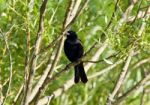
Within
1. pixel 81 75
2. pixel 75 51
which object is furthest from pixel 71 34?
pixel 81 75

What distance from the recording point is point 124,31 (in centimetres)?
347

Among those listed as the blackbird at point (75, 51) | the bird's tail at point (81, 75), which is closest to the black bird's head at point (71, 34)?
the blackbird at point (75, 51)

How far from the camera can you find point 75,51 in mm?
4934

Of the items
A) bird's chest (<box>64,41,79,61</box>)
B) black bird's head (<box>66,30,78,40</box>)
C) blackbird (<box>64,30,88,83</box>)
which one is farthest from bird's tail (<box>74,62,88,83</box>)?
black bird's head (<box>66,30,78,40</box>)

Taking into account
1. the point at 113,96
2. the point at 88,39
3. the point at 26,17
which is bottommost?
the point at 113,96

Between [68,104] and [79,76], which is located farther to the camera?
[68,104]

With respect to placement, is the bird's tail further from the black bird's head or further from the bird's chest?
the black bird's head

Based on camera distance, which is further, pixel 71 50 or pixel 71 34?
pixel 71 50

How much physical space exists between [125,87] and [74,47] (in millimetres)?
2278

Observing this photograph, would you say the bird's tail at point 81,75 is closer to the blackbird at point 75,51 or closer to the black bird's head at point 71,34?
the blackbird at point 75,51

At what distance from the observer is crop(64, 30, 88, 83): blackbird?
4.86 meters

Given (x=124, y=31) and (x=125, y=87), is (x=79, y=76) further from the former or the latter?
(x=125, y=87)

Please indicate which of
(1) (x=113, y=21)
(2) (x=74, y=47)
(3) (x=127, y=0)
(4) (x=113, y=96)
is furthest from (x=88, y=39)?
(1) (x=113, y=21)

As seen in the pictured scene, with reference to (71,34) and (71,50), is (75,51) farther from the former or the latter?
(71,34)
